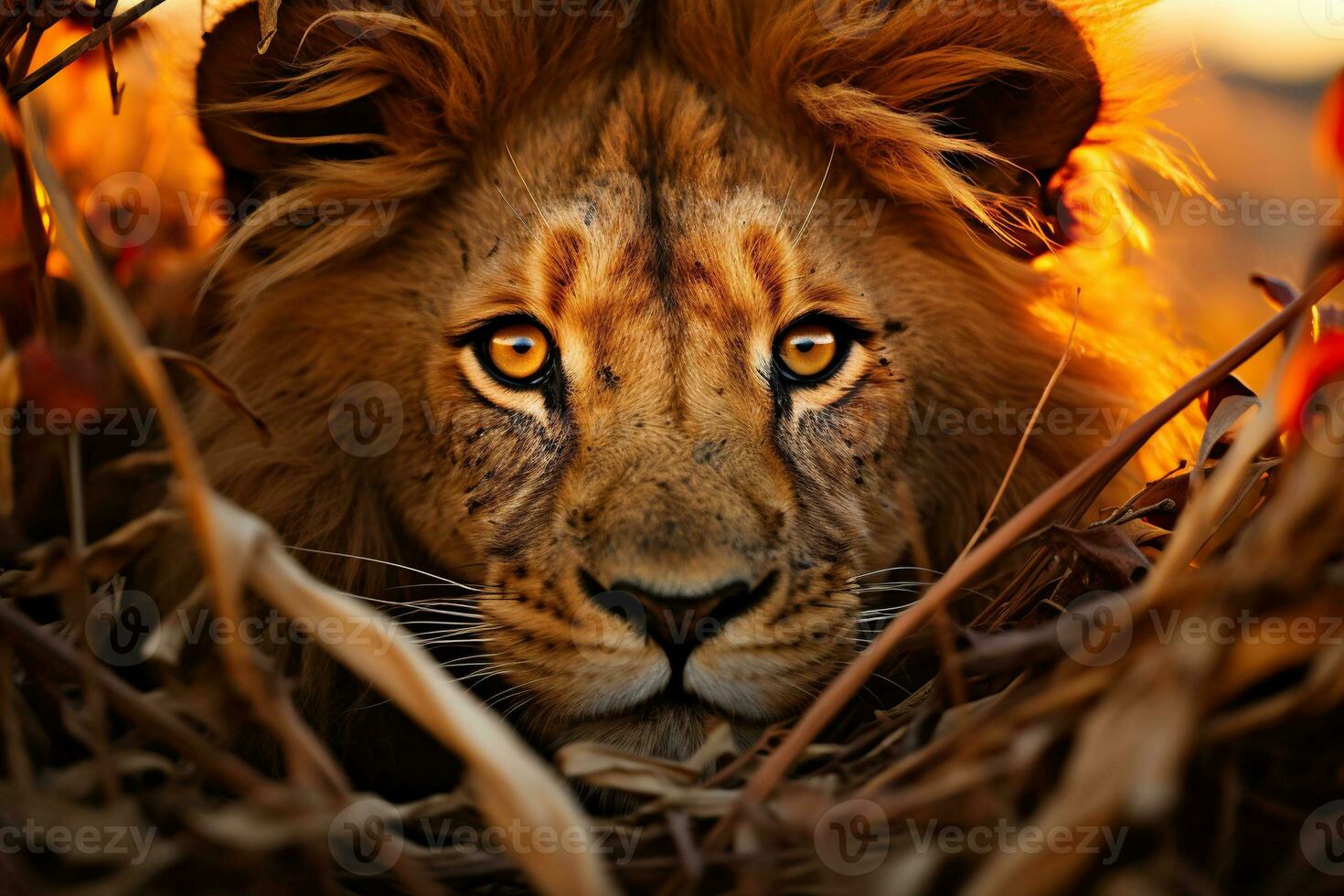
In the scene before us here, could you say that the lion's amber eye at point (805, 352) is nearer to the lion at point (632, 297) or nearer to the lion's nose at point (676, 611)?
the lion at point (632, 297)

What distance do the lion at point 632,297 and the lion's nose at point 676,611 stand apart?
9 cm

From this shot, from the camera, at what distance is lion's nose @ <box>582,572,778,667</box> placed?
1.81 metres

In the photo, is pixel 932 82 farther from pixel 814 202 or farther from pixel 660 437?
pixel 660 437

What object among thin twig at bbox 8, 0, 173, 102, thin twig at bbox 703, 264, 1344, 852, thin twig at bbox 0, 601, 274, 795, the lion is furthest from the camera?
the lion

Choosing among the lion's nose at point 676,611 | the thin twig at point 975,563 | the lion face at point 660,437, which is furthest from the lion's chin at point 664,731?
the thin twig at point 975,563

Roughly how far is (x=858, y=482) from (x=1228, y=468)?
980 millimetres

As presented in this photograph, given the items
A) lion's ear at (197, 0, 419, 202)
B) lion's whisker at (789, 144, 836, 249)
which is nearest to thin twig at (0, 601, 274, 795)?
lion's ear at (197, 0, 419, 202)

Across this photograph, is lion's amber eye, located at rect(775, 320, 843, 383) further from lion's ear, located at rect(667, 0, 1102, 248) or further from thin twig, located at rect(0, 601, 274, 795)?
thin twig, located at rect(0, 601, 274, 795)

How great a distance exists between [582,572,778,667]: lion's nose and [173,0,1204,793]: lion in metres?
0.09

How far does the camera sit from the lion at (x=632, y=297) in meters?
2.14

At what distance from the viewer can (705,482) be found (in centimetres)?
202

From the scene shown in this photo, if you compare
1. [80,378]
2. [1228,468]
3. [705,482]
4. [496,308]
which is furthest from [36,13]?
[1228,468]

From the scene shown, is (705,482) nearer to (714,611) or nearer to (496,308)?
(714,611)

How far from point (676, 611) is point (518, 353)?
Answer: 0.77m
